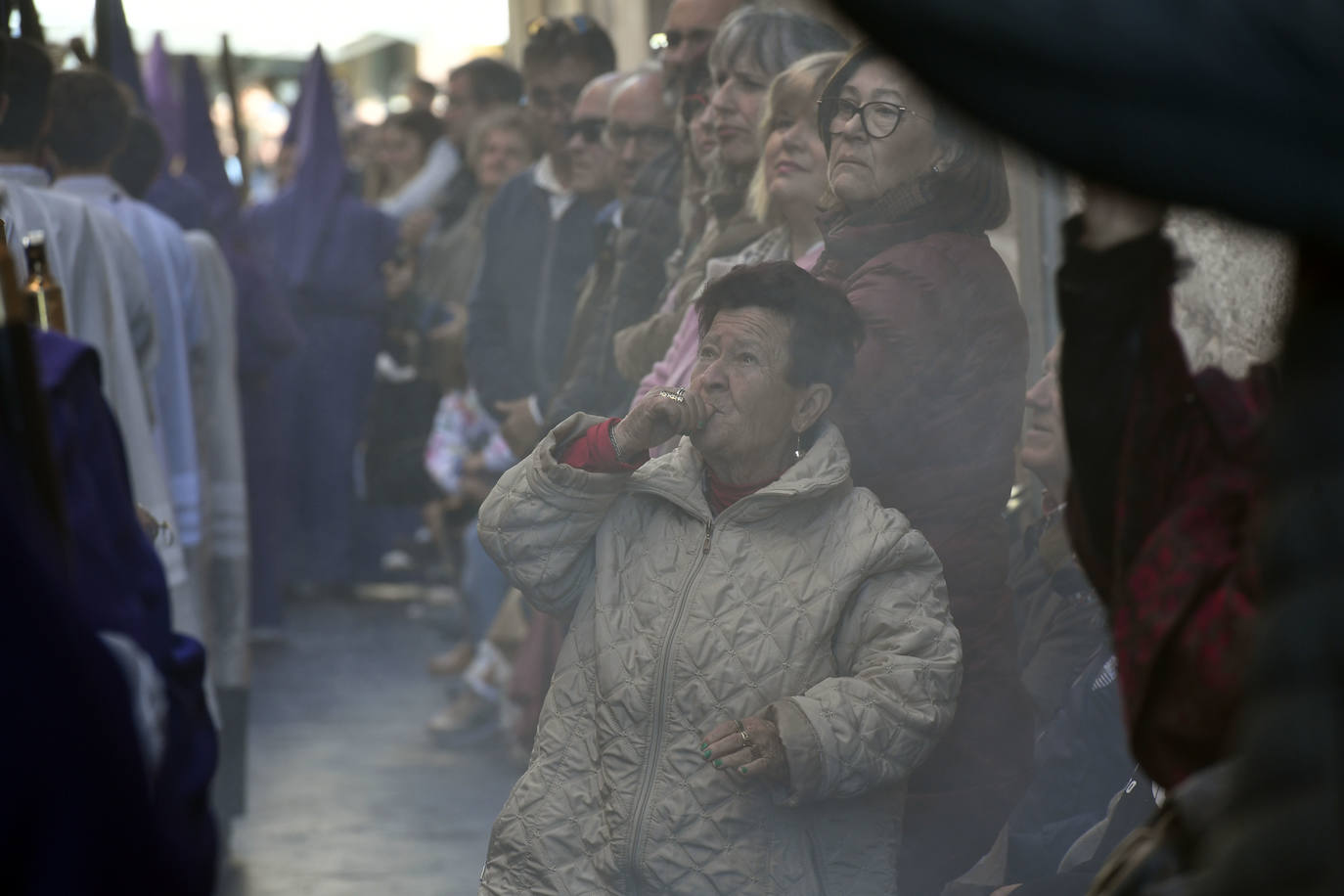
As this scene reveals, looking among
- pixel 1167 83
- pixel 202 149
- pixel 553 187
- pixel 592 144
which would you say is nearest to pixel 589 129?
pixel 592 144

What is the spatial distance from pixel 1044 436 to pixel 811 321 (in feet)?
1.34

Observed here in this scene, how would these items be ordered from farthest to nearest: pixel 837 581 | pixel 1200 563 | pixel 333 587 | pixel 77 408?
pixel 333 587 → pixel 837 581 → pixel 77 408 → pixel 1200 563

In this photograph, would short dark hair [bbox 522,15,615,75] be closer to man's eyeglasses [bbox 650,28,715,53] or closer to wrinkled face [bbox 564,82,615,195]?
wrinkled face [bbox 564,82,615,195]

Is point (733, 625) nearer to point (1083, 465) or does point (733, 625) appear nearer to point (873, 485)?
point (873, 485)

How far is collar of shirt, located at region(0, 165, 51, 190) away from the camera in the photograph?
3.60 metres

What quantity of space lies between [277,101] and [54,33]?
11084mm

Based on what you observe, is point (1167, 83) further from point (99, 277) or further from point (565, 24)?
point (565, 24)

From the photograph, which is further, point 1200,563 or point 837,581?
point 837,581

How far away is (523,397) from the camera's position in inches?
192

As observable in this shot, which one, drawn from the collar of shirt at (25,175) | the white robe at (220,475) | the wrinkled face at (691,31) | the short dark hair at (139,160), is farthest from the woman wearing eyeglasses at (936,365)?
the short dark hair at (139,160)

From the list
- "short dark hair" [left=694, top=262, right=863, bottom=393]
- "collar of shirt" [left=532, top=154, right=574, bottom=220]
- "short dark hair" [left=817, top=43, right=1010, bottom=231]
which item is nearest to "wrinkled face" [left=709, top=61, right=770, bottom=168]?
"short dark hair" [left=817, top=43, right=1010, bottom=231]

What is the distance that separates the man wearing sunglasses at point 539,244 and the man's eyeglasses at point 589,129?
6 centimetres

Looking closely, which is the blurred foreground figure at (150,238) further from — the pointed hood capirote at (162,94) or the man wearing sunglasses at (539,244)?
the pointed hood capirote at (162,94)

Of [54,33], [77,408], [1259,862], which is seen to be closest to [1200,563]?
[1259,862]
